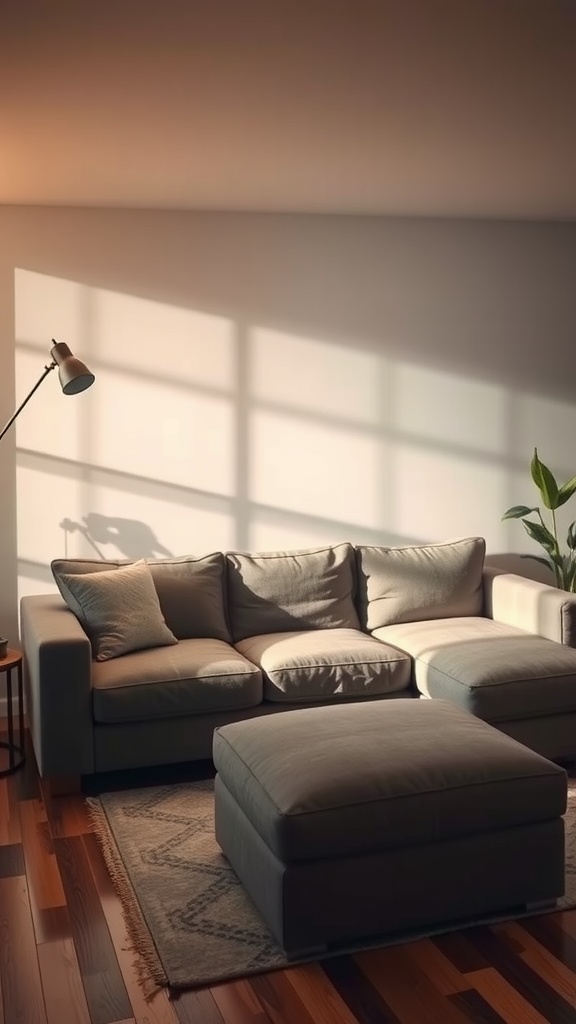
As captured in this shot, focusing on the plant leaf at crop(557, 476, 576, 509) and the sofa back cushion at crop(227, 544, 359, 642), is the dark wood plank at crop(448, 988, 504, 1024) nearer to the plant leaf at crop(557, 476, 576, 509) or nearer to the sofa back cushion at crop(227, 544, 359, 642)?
the sofa back cushion at crop(227, 544, 359, 642)

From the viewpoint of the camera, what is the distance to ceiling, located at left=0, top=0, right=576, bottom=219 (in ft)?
8.33

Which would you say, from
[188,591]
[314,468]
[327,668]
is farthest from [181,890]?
[314,468]

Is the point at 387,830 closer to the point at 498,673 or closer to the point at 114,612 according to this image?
the point at 498,673

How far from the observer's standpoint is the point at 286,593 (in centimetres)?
463

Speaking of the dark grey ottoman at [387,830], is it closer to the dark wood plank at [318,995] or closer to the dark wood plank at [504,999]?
the dark wood plank at [318,995]

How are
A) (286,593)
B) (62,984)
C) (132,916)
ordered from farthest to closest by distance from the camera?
(286,593)
(132,916)
(62,984)

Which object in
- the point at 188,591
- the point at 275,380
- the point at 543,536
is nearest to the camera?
the point at 188,591

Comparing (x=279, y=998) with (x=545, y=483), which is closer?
(x=279, y=998)

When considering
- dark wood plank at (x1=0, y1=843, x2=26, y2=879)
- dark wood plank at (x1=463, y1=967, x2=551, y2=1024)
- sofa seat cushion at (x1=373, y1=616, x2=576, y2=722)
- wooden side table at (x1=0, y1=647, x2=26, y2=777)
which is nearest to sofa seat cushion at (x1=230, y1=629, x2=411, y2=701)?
sofa seat cushion at (x1=373, y1=616, x2=576, y2=722)

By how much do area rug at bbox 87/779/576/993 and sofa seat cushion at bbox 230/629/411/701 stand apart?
50 cm

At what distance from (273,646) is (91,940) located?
1.74 m

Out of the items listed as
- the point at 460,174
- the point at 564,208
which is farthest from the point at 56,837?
the point at 564,208

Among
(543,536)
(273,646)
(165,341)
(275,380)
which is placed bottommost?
(273,646)

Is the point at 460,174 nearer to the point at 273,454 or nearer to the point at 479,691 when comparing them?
the point at 273,454
